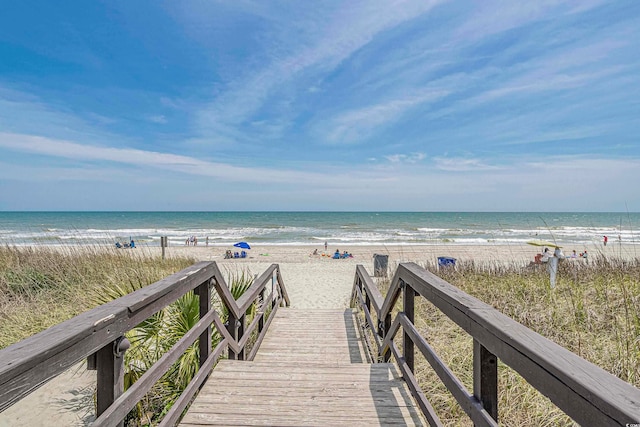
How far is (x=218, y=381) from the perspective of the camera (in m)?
2.88

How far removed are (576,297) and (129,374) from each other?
6211mm

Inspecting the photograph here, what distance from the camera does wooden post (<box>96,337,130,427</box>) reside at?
1500 mm

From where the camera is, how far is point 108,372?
5.01ft

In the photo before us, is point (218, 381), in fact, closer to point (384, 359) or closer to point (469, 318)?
point (384, 359)

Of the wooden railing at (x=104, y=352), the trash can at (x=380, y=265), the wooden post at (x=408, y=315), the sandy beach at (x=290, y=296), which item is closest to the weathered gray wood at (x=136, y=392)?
the wooden railing at (x=104, y=352)

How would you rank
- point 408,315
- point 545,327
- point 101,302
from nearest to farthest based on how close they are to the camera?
point 408,315 → point 101,302 → point 545,327

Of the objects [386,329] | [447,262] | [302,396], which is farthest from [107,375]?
[447,262]

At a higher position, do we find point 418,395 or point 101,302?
point 101,302

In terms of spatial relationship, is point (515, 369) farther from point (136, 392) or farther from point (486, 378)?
point (136, 392)

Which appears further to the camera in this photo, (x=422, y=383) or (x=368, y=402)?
(x=422, y=383)

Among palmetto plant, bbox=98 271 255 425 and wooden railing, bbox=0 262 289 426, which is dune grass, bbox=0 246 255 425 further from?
wooden railing, bbox=0 262 289 426

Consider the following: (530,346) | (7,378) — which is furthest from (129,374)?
(530,346)

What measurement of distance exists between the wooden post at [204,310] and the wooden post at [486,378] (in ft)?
6.51

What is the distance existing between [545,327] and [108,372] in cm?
502
